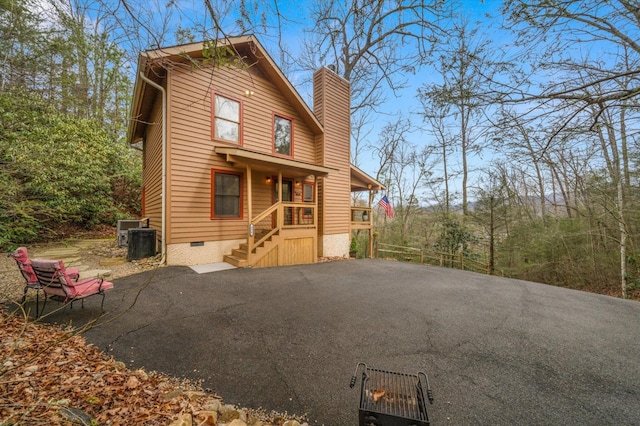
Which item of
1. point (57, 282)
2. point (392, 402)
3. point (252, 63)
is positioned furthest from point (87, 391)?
point (252, 63)

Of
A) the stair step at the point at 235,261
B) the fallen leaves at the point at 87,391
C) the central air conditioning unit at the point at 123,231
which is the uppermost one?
the central air conditioning unit at the point at 123,231

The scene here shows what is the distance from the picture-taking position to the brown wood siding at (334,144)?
978 centimetres

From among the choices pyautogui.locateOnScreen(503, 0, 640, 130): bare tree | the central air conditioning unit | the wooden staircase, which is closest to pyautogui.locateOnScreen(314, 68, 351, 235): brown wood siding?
the wooden staircase

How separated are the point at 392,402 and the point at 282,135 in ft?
28.2

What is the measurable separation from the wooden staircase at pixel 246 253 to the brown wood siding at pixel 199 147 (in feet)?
1.85

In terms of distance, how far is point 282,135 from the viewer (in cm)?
897

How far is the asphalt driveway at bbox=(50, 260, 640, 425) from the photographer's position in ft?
6.88

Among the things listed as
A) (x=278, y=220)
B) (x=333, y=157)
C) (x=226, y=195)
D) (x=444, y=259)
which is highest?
(x=333, y=157)

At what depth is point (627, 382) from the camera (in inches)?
95.9

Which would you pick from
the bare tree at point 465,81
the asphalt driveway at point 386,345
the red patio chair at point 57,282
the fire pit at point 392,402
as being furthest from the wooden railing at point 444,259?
the red patio chair at point 57,282

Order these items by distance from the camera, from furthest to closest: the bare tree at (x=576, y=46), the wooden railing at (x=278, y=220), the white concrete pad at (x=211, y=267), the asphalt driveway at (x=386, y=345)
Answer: the wooden railing at (x=278, y=220), the white concrete pad at (x=211, y=267), the bare tree at (x=576, y=46), the asphalt driveway at (x=386, y=345)

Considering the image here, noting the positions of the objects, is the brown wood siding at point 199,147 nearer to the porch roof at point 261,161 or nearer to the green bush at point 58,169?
the porch roof at point 261,161

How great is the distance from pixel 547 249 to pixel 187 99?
14.4 meters

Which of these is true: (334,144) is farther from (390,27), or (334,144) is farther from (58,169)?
(58,169)
